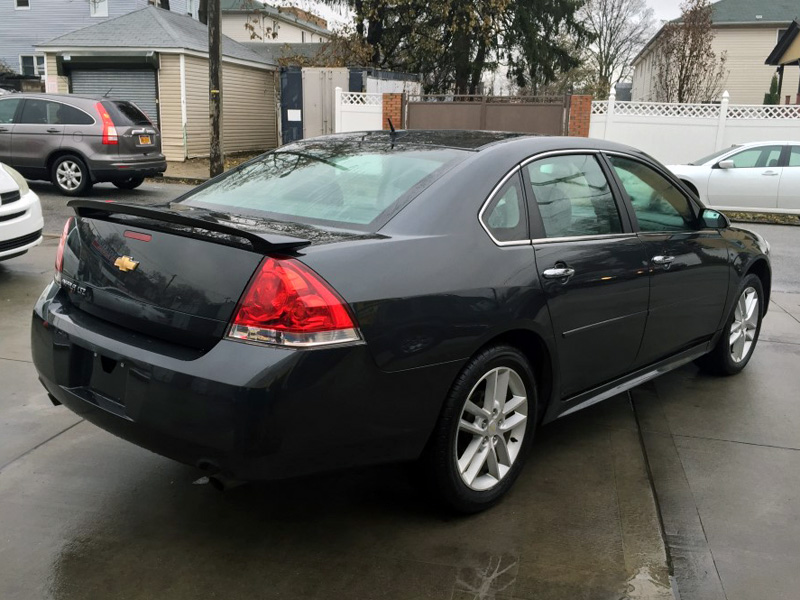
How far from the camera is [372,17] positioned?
24.6m

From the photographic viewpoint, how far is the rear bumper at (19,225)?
21.5ft

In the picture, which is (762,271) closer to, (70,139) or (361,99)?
(70,139)

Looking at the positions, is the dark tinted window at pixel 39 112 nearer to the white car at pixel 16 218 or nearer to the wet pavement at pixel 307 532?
the white car at pixel 16 218

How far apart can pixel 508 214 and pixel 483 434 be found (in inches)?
37.7

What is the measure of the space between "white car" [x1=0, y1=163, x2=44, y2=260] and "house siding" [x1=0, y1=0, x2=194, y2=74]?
28.5 meters

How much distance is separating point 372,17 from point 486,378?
2348 cm

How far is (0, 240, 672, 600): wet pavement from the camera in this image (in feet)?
9.02


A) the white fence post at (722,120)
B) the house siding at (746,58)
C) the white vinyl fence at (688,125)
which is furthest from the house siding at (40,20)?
the house siding at (746,58)

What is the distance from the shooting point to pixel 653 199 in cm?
438

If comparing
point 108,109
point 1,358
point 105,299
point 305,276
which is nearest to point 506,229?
point 305,276

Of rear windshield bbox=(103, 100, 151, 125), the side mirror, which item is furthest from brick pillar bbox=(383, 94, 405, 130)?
the side mirror

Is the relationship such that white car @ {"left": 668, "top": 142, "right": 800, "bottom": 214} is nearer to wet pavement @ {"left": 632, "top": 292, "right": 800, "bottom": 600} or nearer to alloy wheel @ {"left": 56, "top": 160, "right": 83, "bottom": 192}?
→ wet pavement @ {"left": 632, "top": 292, "right": 800, "bottom": 600}

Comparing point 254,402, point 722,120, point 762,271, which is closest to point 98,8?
point 722,120

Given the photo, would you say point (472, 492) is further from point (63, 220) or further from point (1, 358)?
point (63, 220)
